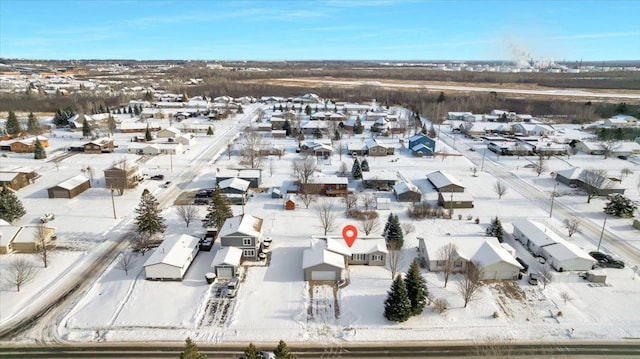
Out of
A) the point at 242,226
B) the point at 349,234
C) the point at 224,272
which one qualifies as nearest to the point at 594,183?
the point at 349,234

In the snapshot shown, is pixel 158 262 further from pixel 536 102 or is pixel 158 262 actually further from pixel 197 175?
pixel 536 102

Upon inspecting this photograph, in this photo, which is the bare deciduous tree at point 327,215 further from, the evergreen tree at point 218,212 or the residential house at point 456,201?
the residential house at point 456,201

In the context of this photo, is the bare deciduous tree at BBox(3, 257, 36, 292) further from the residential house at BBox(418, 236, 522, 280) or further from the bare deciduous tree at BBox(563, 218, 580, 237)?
the bare deciduous tree at BBox(563, 218, 580, 237)

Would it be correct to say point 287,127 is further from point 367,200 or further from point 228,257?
point 228,257

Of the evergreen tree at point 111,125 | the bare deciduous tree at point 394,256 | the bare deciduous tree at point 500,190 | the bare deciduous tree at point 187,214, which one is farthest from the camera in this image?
the evergreen tree at point 111,125

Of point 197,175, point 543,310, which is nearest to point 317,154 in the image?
point 197,175

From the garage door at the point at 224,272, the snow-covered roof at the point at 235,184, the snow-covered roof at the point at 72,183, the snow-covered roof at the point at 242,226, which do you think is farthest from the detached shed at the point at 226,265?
the snow-covered roof at the point at 72,183
